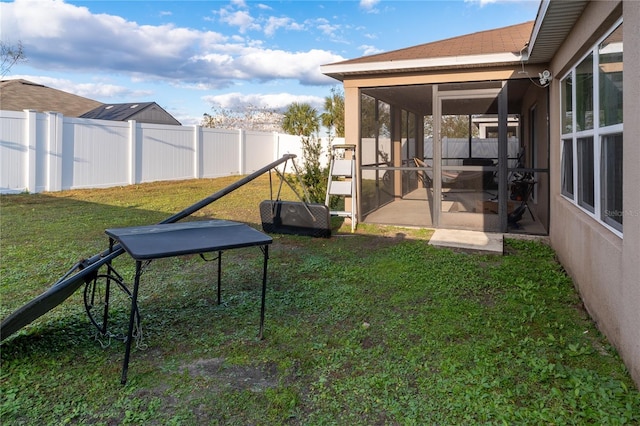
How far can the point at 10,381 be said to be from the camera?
2.54 m

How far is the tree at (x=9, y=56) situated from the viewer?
15.6m

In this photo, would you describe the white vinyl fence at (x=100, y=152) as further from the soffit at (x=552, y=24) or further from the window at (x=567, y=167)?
the window at (x=567, y=167)

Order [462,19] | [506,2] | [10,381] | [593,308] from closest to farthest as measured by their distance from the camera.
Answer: [10,381]
[593,308]
[506,2]
[462,19]

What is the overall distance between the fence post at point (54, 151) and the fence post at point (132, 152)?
87.2 inches

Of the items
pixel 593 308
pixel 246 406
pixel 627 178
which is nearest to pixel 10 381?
pixel 246 406

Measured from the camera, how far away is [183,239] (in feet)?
9.54

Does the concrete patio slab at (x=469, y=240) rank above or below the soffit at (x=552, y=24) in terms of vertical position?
below

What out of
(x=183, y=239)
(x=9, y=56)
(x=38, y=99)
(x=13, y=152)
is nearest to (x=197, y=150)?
(x=13, y=152)

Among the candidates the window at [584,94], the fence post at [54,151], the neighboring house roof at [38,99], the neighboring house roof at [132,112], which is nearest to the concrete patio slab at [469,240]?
the window at [584,94]

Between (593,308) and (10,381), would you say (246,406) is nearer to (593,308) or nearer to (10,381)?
(10,381)

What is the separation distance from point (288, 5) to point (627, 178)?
41.5ft

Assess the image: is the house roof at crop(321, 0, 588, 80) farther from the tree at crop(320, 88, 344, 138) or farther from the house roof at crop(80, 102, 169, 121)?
the house roof at crop(80, 102, 169, 121)

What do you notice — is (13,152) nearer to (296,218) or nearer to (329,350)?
(296,218)

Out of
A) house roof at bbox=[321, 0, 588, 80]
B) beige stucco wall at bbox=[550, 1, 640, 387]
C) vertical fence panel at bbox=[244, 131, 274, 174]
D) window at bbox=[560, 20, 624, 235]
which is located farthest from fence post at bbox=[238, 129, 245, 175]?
beige stucco wall at bbox=[550, 1, 640, 387]
